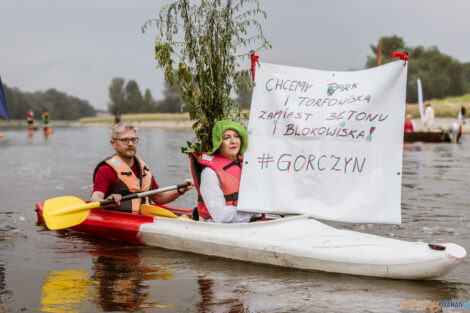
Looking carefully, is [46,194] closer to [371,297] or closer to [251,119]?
[251,119]

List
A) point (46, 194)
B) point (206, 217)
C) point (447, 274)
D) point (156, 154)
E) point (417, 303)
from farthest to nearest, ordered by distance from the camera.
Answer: point (156, 154), point (46, 194), point (206, 217), point (447, 274), point (417, 303)

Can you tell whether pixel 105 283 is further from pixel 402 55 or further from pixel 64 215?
pixel 402 55

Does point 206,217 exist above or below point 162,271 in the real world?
above

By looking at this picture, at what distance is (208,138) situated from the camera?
6.48m

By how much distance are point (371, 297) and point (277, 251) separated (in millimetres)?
1008

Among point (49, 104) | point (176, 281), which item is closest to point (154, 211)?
point (176, 281)

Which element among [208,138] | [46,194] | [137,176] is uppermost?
[208,138]

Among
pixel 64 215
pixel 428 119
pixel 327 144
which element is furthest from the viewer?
pixel 428 119

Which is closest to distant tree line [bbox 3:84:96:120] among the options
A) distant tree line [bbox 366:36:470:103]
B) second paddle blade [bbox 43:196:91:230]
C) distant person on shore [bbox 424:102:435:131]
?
distant tree line [bbox 366:36:470:103]

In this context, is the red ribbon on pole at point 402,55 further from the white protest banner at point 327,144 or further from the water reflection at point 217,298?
the water reflection at point 217,298

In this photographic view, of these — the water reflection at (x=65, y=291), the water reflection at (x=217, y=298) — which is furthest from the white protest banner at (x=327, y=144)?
the water reflection at (x=65, y=291)

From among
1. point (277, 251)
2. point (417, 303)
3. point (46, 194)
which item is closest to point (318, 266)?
point (277, 251)

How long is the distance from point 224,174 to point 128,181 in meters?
1.40

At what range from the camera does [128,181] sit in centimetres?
652
